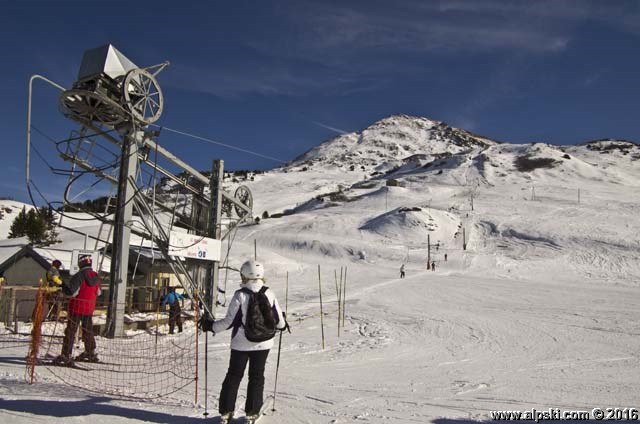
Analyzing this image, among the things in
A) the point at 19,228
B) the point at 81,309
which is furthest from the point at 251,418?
the point at 19,228

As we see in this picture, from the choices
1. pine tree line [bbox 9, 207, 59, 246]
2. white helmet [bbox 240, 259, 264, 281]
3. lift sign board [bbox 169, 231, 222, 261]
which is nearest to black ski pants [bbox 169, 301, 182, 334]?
lift sign board [bbox 169, 231, 222, 261]

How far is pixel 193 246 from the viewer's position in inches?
547

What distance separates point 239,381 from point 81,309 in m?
4.74

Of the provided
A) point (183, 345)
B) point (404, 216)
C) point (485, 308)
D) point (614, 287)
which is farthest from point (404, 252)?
point (183, 345)

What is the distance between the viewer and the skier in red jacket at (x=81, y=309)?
810 cm

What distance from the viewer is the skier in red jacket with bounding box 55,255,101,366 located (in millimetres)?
8102

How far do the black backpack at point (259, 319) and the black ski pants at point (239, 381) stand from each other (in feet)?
0.69

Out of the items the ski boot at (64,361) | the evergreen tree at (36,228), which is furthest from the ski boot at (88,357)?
the evergreen tree at (36,228)

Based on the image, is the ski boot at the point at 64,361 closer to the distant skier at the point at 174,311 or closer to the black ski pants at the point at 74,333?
the black ski pants at the point at 74,333

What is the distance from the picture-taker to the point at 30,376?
6957 mm

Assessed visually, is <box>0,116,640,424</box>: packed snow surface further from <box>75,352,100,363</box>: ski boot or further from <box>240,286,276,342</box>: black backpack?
<box>240,286,276,342</box>: black backpack

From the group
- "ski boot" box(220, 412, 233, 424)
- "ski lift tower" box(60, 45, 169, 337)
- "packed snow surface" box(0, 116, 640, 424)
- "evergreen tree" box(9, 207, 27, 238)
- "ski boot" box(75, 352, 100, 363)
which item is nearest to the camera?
"ski boot" box(220, 412, 233, 424)

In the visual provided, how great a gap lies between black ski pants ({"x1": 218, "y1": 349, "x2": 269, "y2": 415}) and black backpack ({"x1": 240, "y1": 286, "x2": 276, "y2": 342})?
210mm

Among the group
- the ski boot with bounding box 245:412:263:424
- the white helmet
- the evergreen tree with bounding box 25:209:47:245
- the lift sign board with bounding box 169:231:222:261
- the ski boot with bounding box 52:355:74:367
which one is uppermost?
the evergreen tree with bounding box 25:209:47:245
